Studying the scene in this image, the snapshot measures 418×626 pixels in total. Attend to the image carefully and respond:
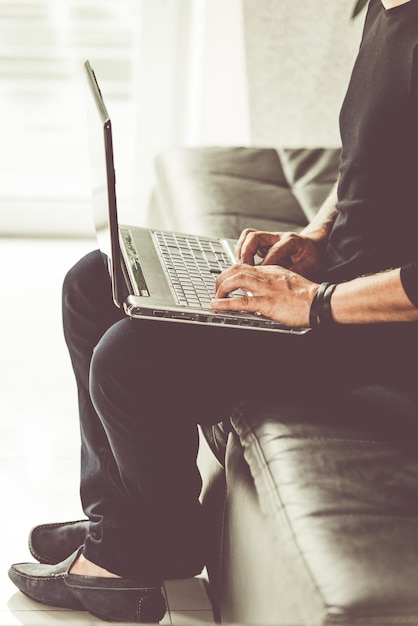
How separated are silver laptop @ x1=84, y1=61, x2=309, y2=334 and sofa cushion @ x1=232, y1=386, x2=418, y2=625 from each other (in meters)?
0.14

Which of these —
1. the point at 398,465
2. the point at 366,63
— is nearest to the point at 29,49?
the point at 366,63

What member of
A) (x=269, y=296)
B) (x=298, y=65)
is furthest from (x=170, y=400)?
(x=298, y=65)

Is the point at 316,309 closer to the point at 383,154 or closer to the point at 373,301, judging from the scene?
the point at 373,301

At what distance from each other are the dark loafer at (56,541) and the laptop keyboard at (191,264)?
0.48m

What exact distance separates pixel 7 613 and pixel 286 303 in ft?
2.23

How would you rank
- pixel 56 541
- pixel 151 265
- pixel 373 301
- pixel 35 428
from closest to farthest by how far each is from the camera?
1. pixel 373 301
2. pixel 151 265
3. pixel 56 541
4. pixel 35 428

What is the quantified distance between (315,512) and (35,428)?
1015mm

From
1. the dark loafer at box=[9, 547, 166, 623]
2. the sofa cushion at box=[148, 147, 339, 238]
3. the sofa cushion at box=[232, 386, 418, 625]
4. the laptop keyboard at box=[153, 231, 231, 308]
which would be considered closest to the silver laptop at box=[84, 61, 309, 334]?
the laptop keyboard at box=[153, 231, 231, 308]

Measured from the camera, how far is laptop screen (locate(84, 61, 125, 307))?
1.07m

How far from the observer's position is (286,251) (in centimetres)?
141

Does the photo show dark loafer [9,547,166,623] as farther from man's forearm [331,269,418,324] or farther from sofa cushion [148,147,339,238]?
sofa cushion [148,147,339,238]

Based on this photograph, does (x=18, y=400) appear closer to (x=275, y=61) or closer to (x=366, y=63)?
(x=366, y=63)

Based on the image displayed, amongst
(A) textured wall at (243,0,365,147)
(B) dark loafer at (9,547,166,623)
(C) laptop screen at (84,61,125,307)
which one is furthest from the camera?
(A) textured wall at (243,0,365,147)

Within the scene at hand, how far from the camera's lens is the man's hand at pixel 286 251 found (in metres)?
1.39
